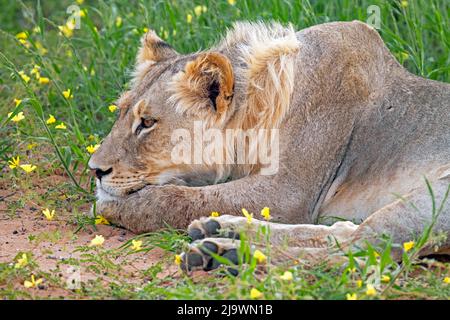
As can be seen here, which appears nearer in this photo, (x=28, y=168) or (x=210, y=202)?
(x=210, y=202)

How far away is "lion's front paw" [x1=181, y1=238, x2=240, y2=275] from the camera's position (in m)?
3.96

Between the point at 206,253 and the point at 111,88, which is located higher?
the point at 111,88

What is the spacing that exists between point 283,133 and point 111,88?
1.99m

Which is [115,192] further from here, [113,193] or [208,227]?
[208,227]

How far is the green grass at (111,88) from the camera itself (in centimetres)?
391

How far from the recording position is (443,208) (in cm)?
416

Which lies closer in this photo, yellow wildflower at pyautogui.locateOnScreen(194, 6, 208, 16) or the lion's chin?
the lion's chin

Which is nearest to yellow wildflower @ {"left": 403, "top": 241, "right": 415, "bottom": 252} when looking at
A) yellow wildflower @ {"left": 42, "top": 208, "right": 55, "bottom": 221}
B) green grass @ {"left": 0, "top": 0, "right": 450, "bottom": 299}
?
green grass @ {"left": 0, "top": 0, "right": 450, "bottom": 299}

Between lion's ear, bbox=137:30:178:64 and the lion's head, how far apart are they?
277 mm

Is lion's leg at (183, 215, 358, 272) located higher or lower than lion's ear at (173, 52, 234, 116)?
lower

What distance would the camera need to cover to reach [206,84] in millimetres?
4672

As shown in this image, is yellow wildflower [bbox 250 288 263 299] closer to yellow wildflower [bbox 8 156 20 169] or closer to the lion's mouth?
the lion's mouth

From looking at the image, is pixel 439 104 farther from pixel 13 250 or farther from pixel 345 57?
pixel 13 250

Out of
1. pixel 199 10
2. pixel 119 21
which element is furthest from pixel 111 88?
pixel 199 10
